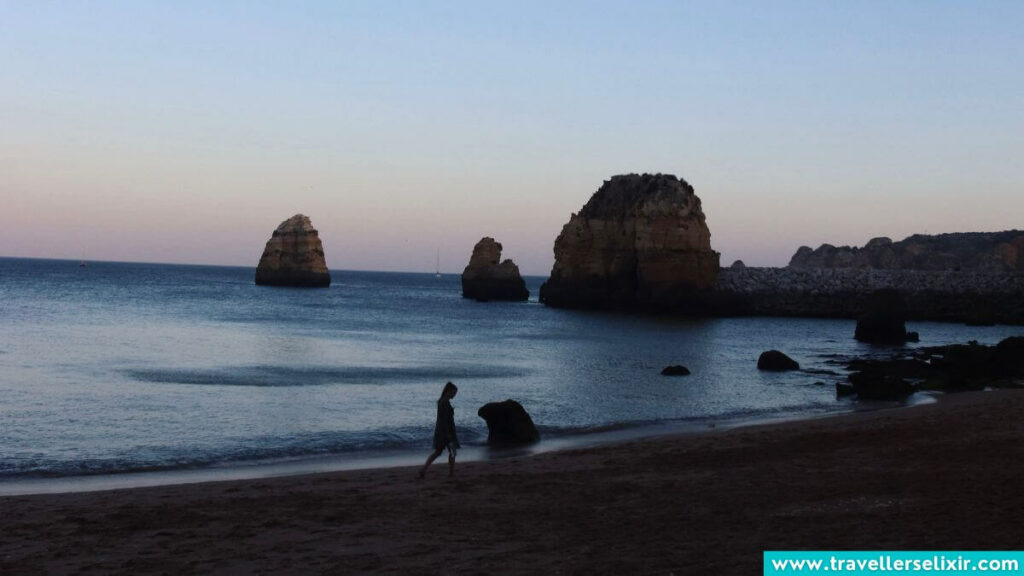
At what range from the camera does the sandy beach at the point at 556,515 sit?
922cm

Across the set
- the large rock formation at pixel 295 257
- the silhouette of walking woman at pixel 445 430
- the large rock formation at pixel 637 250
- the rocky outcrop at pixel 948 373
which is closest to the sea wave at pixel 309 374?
the rocky outcrop at pixel 948 373

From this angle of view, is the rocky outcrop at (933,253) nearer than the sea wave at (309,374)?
No

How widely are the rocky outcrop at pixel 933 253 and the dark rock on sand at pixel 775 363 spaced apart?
14326 cm

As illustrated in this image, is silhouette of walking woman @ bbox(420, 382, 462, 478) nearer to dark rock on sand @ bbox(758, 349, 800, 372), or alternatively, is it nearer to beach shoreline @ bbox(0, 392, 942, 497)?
beach shoreline @ bbox(0, 392, 942, 497)

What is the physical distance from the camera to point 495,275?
360 feet

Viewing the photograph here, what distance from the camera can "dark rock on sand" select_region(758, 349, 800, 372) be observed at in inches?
1506

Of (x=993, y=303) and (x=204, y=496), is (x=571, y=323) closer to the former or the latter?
(x=993, y=303)

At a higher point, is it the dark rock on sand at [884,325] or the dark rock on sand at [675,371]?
the dark rock on sand at [884,325]

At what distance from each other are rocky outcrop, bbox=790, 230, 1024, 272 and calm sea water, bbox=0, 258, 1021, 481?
115627 millimetres

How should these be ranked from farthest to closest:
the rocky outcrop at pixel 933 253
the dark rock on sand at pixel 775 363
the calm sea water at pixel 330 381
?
the rocky outcrop at pixel 933 253
the dark rock on sand at pixel 775 363
the calm sea water at pixel 330 381

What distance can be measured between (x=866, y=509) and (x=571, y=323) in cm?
6035

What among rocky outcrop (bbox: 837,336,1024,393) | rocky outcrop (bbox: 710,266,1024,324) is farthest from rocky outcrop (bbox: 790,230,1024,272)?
rocky outcrop (bbox: 837,336,1024,393)

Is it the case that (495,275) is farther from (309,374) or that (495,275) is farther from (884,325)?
(309,374)

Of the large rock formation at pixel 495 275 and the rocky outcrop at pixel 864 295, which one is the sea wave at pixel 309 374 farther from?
the large rock formation at pixel 495 275
